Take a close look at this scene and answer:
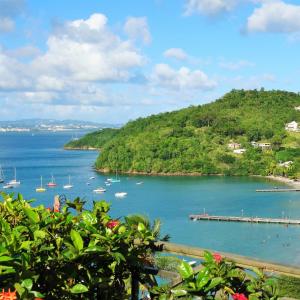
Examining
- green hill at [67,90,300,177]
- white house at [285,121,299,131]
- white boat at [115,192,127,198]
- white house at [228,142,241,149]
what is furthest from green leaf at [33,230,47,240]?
white house at [285,121,299,131]

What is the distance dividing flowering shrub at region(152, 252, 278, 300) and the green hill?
187 ft

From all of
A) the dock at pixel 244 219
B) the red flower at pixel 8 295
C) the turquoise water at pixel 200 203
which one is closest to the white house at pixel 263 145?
the turquoise water at pixel 200 203

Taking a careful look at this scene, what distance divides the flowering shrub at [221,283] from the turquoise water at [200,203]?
21.4m

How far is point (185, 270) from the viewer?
164cm

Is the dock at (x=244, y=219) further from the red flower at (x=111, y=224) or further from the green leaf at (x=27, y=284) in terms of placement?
the green leaf at (x=27, y=284)

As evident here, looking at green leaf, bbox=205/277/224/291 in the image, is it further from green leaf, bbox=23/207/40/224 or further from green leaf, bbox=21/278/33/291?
green leaf, bbox=23/207/40/224

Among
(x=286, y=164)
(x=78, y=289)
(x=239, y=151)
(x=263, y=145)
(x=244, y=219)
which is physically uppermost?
(x=78, y=289)

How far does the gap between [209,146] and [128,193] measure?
23042 mm

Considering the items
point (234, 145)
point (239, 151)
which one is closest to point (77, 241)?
point (239, 151)

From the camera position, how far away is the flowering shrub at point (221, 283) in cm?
161

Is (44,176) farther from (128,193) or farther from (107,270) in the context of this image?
(107,270)

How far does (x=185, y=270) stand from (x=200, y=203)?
40.9 meters

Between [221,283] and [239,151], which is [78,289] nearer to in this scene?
[221,283]

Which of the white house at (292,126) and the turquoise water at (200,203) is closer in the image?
the turquoise water at (200,203)
